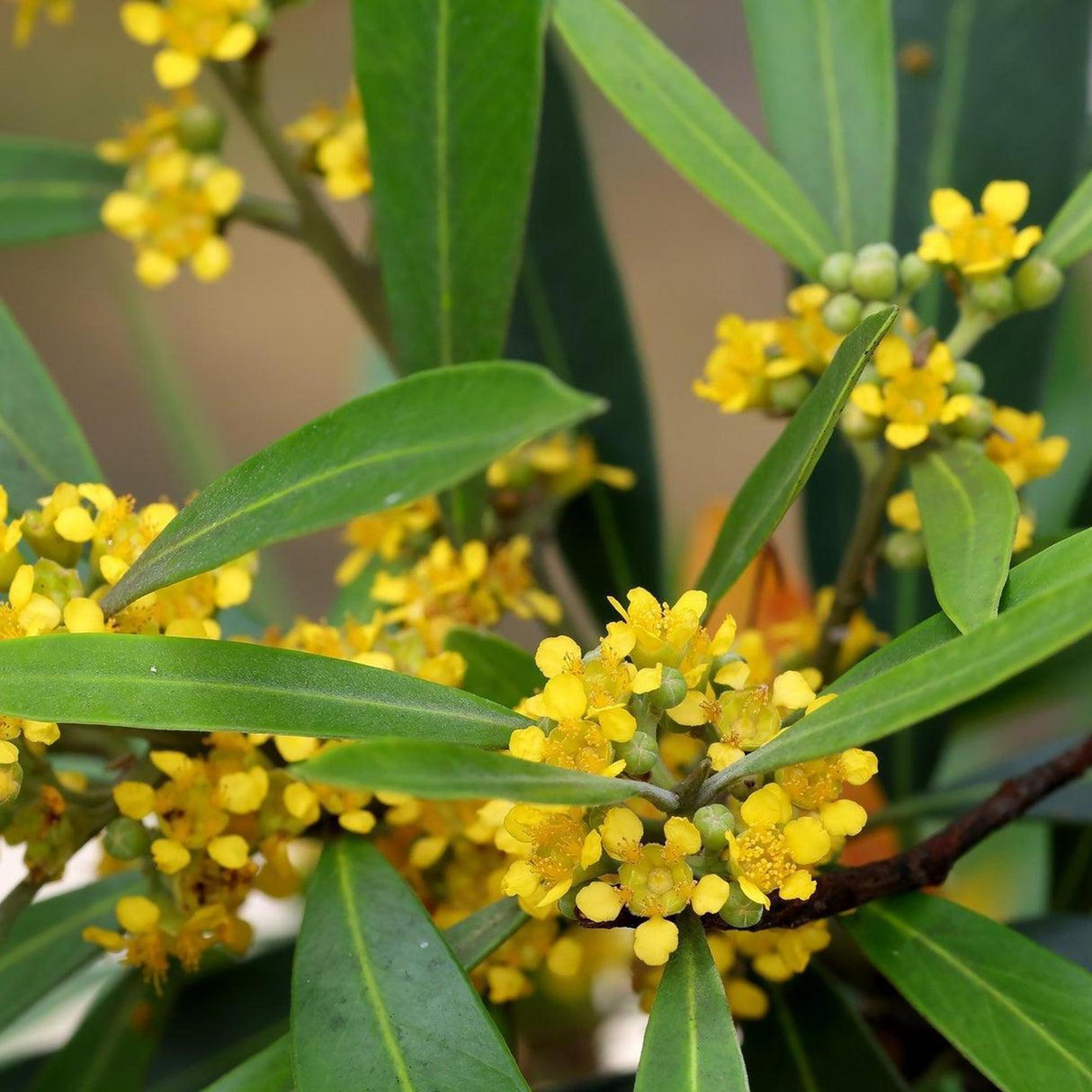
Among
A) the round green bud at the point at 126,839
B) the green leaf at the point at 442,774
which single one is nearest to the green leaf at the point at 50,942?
the round green bud at the point at 126,839

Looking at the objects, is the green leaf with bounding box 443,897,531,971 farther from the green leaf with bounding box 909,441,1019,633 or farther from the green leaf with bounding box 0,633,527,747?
the green leaf with bounding box 909,441,1019,633

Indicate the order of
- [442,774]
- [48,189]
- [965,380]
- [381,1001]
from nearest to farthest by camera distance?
[442,774] → [381,1001] → [965,380] → [48,189]

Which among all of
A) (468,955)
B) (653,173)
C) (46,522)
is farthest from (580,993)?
(653,173)

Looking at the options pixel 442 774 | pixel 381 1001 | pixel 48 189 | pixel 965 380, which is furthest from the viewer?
pixel 48 189

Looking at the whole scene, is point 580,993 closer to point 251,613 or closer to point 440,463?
point 251,613

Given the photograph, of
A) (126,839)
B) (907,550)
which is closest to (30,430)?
(126,839)

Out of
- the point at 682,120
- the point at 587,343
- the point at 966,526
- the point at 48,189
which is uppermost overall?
the point at 48,189

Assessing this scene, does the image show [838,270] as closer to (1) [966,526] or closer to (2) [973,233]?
(2) [973,233]
